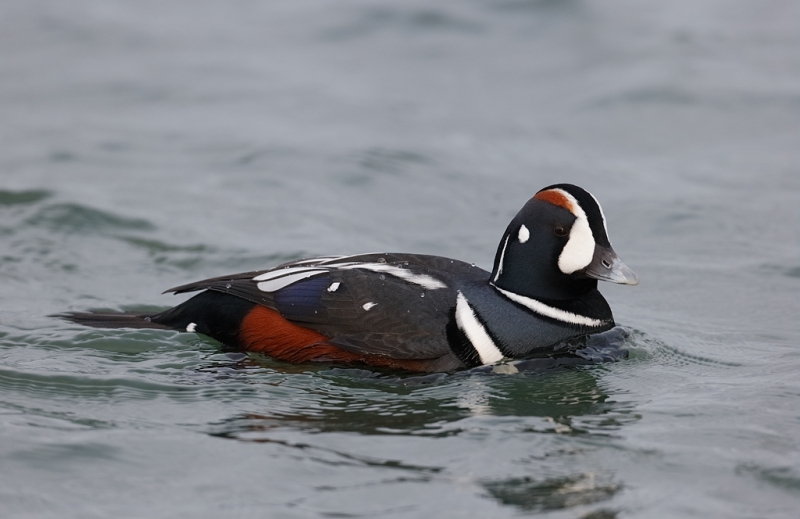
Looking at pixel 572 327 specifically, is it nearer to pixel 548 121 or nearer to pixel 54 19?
pixel 548 121

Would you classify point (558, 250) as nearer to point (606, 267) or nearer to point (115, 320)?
point (606, 267)

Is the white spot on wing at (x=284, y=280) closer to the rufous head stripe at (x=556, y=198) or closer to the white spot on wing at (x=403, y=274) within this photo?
the white spot on wing at (x=403, y=274)

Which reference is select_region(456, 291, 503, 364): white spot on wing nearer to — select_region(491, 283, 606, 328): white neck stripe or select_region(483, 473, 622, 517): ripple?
select_region(491, 283, 606, 328): white neck stripe

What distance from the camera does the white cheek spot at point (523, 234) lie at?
317 inches

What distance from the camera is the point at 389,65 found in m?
17.4

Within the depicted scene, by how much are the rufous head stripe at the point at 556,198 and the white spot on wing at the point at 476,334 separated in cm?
102

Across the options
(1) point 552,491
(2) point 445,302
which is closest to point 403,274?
(2) point 445,302

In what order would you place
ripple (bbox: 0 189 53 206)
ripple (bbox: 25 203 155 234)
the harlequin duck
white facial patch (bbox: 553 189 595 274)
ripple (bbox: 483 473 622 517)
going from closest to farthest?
ripple (bbox: 483 473 622 517) → the harlequin duck → white facial patch (bbox: 553 189 595 274) → ripple (bbox: 25 203 155 234) → ripple (bbox: 0 189 53 206)

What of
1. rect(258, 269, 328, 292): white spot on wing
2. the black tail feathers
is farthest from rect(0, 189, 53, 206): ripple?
rect(258, 269, 328, 292): white spot on wing

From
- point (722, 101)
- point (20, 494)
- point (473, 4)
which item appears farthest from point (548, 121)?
point (20, 494)

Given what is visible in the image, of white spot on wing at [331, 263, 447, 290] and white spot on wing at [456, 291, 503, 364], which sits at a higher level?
white spot on wing at [331, 263, 447, 290]

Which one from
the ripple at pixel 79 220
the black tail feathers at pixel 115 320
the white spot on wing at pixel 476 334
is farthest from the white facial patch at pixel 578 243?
the ripple at pixel 79 220

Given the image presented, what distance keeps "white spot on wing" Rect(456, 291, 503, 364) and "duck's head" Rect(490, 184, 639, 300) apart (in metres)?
0.44

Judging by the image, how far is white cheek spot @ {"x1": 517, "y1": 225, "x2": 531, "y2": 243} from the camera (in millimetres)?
8055
